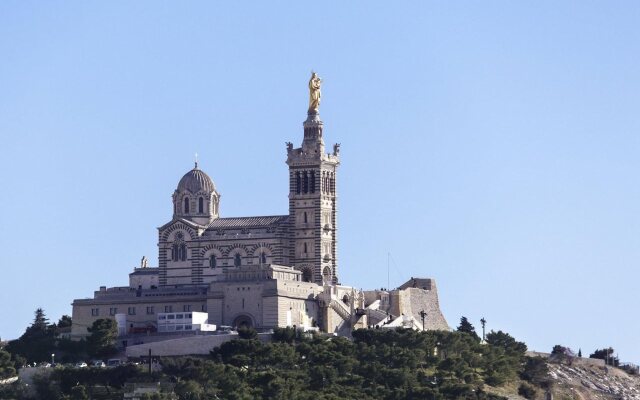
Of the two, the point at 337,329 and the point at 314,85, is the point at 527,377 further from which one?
the point at 314,85

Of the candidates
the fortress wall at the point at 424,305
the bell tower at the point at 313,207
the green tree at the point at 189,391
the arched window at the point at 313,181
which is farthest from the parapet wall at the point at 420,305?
the green tree at the point at 189,391

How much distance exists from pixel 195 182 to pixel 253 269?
1067 cm

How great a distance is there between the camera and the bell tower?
17525 centimetres

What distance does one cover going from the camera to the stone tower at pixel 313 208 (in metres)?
175

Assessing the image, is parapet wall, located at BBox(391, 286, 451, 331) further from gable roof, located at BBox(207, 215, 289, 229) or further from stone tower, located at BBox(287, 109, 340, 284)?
gable roof, located at BBox(207, 215, 289, 229)

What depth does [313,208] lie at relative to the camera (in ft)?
577

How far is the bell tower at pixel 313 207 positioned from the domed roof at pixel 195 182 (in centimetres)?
674

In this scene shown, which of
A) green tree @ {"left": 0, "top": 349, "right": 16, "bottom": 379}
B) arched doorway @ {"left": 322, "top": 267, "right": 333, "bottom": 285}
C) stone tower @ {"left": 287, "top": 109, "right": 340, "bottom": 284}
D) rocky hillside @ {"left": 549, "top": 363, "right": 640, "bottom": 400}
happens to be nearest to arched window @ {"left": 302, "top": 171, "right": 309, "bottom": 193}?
stone tower @ {"left": 287, "top": 109, "right": 340, "bottom": 284}

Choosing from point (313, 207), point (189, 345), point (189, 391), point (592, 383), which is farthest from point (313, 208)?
point (592, 383)

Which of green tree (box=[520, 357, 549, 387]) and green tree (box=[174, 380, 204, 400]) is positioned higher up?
green tree (box=[520, 357, 549, 387])

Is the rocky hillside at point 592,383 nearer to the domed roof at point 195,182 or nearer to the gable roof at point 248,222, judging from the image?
the gable roof at point 248,222

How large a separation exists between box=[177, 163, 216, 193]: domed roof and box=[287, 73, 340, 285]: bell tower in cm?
674

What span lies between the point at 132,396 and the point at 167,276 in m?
22.1

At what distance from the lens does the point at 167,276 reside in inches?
6978
